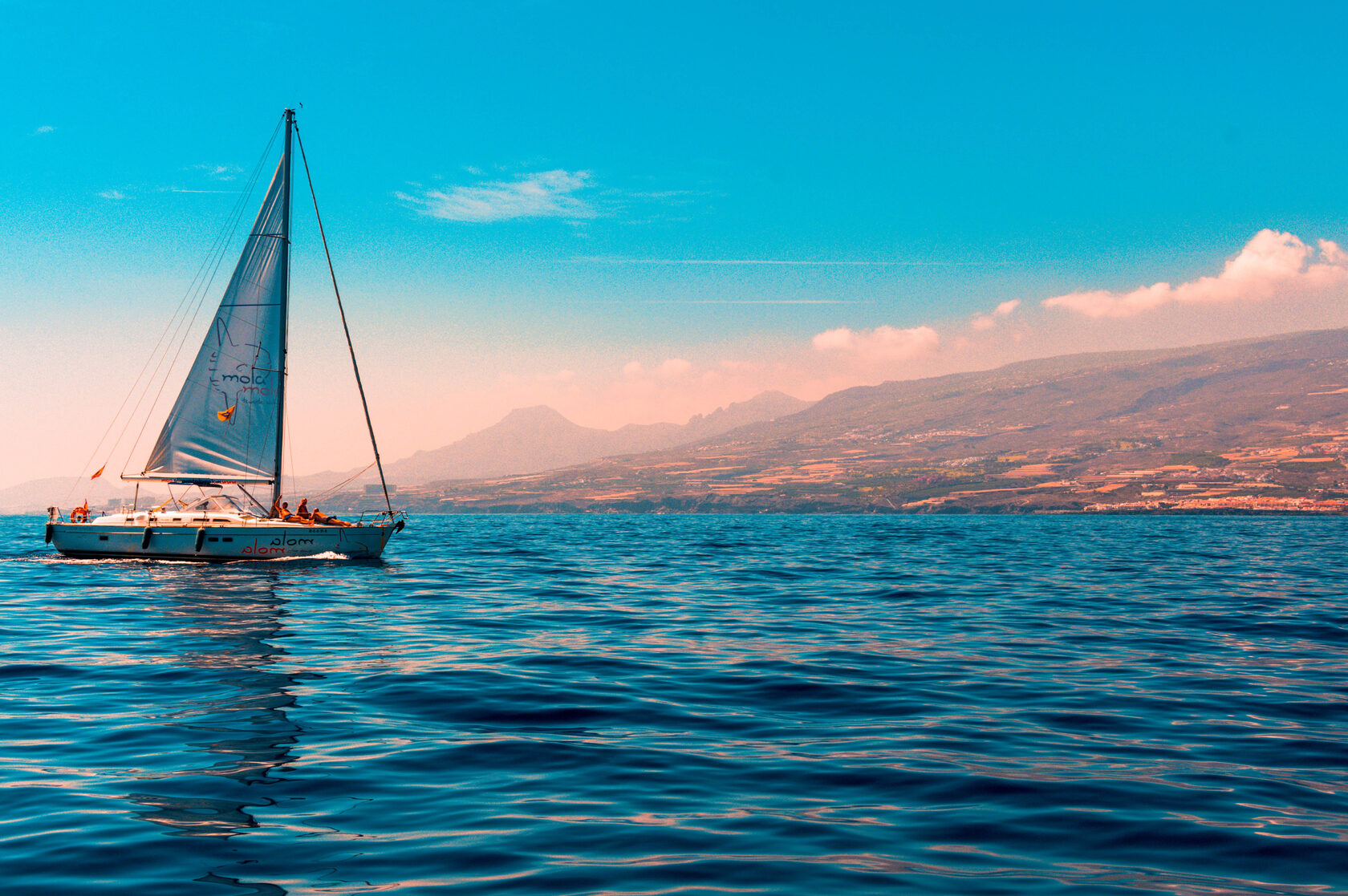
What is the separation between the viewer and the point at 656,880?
6.38 m

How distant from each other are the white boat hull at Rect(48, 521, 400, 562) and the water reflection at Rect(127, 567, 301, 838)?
1782cm

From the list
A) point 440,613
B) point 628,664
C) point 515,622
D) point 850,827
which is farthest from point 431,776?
point 440,613

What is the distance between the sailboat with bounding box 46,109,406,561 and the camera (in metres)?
41.1

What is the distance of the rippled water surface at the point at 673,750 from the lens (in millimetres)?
6711

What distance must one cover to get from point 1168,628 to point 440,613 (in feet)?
61.5

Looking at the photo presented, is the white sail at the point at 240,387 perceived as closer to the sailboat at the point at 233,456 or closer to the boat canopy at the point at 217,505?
the sailboat at the point at 233,456

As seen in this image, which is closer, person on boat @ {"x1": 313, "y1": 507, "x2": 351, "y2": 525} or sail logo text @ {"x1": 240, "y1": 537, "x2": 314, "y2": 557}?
sail logo text @ {"x1": 240, "y1": 537, "x2": 314, "y2": 557}

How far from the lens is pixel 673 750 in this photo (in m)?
10.3

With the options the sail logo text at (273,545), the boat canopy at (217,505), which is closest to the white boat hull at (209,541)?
the sail logo text at (273,545)

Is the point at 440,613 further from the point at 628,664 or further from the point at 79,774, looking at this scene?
the point at 79,774

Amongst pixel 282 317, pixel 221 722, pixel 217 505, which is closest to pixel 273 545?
pixel 217 505

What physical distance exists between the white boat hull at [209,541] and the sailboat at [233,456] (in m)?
0.04

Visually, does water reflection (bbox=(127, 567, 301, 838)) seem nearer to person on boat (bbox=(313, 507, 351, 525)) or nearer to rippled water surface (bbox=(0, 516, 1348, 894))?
rippled water surface (bbox=(0, 516, 1348, 894))

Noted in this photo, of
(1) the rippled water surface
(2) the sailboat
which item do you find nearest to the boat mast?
(2) the sailboat
